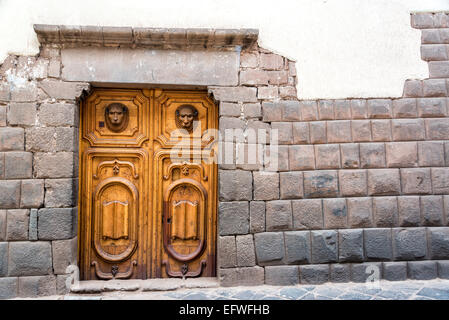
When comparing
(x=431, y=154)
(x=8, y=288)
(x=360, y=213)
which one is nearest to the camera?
(x=8, y=288)

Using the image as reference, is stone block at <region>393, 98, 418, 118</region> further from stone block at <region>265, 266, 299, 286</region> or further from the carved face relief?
the carved face relief

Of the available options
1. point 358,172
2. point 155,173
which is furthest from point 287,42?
point 155,173

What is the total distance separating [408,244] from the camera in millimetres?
3635

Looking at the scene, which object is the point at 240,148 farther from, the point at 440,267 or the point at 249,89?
the point at 440,267

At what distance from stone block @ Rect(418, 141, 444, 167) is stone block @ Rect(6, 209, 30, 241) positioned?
14.8 feet

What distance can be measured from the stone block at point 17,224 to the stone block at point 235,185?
2.12 meters

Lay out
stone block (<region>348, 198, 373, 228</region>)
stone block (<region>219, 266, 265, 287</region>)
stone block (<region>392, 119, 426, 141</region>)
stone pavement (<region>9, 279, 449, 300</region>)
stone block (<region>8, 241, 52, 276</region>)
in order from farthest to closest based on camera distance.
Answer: stone block (<region>392, 119, 426, 141</region>), stone block (<region>348, 198, 373, 228</region>), stone block (<region>219, 266, 265, 287</region>), stone block (<region>8, 241, 52, 276</region>), stone pavement (<region>9, 279, 449, 300</region>)

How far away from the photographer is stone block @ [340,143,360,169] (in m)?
3.69

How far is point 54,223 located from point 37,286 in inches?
26.7

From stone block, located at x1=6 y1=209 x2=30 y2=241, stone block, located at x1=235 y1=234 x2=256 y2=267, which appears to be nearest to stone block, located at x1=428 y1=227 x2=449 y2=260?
stone block, located at x1=235 y1=234 x2=256 y2=267

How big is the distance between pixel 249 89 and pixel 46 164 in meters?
2.41

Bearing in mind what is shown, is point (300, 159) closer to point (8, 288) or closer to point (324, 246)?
point (324, 246)

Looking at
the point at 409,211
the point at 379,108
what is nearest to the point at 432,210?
the point at 409,211

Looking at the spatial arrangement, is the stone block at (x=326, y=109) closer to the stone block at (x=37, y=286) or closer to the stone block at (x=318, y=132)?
the stone block at (x=318, y=132)
